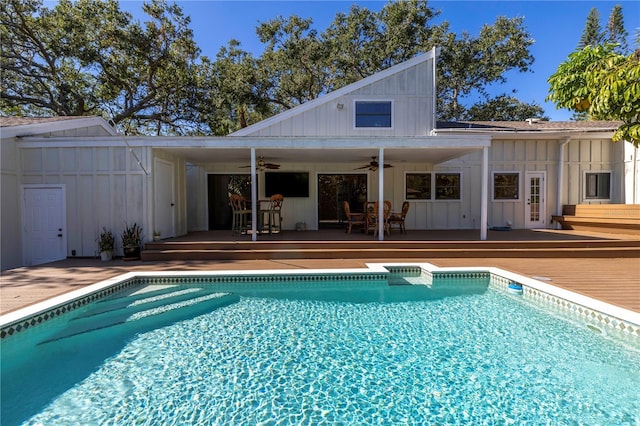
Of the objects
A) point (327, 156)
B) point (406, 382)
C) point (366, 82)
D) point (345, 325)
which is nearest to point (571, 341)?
point (406, 382)

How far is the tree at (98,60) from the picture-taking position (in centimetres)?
1484

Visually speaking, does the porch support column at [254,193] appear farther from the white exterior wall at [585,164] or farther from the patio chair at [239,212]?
the white exterior wall at [585,164]

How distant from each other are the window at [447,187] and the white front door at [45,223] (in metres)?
11.2

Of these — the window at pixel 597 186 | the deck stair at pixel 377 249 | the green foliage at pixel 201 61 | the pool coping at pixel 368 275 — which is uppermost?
the green foliage at pixel 201 61

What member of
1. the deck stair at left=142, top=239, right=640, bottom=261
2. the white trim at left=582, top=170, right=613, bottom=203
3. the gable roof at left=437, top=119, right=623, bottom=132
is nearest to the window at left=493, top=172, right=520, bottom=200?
the gable roof at left=437, top=119, right=623, bottom=132

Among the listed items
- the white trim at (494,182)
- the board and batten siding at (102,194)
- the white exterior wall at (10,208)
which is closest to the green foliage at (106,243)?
the board and batten siding at (102,194)

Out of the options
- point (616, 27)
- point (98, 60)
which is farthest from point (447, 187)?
point (616, 27)

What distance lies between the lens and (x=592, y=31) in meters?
20.2

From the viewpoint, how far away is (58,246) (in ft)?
26.2

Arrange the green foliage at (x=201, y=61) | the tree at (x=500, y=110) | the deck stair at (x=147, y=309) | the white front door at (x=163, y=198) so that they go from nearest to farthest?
the deck stair at (x=147, y=309) → the white front door at (x=163, y=198) → the green foliage at (x=201, y=61) → the tree at (x=500, y=110)

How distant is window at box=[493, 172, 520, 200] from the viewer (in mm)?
11305

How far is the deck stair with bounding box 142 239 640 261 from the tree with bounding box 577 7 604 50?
62.0 feet

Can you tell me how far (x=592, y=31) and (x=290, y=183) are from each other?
888 inches

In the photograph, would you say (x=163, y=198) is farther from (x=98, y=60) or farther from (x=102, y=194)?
(x=98, y=60)
